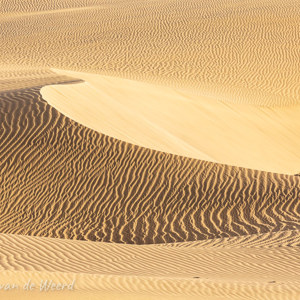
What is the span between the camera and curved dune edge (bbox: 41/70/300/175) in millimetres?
17812

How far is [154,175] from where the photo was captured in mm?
15336

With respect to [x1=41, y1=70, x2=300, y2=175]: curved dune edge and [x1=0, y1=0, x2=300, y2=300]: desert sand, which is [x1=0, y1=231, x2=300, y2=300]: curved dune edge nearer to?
[x1=0, y1=0, x2=300, y2=300]: desert sand

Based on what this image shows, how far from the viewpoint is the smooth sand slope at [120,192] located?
13969 millimetres

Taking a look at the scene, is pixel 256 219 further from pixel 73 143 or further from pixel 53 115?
pixel 53 115

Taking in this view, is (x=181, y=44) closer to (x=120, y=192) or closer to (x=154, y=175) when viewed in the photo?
(x=154, y=175)

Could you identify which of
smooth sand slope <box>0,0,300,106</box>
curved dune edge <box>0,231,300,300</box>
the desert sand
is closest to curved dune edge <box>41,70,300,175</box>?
the desert sand

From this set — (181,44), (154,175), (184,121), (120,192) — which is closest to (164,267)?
(120,192)

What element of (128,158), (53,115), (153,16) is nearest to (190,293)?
(128,158)

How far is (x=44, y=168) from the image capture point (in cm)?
1558

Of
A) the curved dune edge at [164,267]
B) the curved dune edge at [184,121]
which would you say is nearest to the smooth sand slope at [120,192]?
the curved dune edge at [184,121]

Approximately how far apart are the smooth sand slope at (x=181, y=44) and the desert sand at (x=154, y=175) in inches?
5.8

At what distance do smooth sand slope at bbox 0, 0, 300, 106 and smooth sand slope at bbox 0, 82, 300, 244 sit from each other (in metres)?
10.3

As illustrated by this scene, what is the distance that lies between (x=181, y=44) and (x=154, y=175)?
1872 cm

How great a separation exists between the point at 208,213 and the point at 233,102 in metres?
11.0
